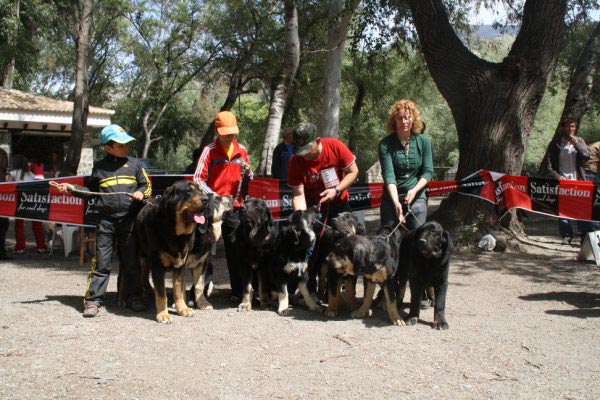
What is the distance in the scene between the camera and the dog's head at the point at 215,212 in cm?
577

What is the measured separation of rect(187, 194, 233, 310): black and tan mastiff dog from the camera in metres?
5.82

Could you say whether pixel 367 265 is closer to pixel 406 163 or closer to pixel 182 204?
pixel 406 163

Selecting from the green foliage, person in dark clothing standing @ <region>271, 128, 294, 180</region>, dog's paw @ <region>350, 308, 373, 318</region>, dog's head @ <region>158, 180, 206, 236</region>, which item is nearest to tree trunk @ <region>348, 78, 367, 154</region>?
the green foliage

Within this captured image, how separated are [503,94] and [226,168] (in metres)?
5.88

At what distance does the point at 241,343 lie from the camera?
499 centimetres

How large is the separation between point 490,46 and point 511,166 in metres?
17.1

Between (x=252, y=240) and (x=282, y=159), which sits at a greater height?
(x=282, y=159)

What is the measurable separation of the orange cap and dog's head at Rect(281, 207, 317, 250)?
1.11 meters

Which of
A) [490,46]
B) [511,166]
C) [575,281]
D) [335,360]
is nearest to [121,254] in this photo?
[335,360]

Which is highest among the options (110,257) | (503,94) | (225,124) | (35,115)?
(35,115)

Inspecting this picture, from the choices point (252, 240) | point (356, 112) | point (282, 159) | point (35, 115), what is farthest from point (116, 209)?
point (356, 112)

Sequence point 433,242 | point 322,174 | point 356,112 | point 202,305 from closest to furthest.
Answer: point 433,242 < point 322,174 < point 202,305 < point 356,112

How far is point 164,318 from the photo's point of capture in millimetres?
5637

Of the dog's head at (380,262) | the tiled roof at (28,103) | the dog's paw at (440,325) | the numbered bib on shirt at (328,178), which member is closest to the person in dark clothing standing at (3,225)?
the numbered bib on shirt at (328,178)
